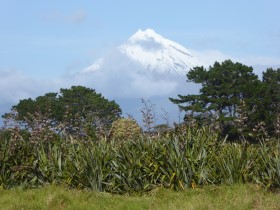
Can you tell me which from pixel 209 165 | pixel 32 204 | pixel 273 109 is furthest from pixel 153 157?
pixel 273 109

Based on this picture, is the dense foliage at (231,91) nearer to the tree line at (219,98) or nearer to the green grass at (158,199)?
the tree line at (219,98)

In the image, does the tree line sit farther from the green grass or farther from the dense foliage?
the green grass

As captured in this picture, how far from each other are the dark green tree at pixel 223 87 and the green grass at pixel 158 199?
153ft

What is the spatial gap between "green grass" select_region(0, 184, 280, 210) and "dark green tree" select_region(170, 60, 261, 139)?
1840 inches

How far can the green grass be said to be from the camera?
10.9 metres

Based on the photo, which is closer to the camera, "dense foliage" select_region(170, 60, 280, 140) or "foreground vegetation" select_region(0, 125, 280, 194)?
"foreground vegetation" select_region(0, 125, 280, 194)

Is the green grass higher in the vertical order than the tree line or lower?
lower

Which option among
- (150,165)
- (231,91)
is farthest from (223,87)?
(150,165)

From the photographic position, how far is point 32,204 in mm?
12219

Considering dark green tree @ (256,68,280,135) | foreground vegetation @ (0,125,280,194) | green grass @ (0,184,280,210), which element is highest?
dark green tree @ (256,68,280,135)

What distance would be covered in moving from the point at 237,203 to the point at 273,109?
157 ft

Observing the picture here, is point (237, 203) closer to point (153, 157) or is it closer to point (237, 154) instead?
→ point (237, 154)

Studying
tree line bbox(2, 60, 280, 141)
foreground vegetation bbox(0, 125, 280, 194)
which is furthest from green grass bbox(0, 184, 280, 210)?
tree line bbox(2, 60, 280, 141)

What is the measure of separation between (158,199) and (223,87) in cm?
5461
